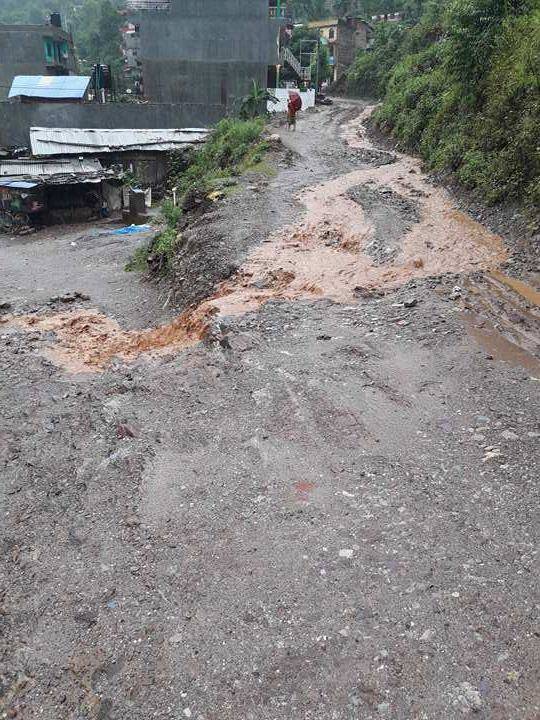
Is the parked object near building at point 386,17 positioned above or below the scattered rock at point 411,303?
above

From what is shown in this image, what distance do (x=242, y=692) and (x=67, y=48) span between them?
165 feet

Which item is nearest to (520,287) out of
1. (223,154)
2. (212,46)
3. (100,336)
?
(100,336)

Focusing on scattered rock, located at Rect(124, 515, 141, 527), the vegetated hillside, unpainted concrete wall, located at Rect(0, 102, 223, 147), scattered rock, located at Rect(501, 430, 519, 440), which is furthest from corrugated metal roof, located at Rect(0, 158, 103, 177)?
scattered rock, located at Rect(501, 430, 519, 440)

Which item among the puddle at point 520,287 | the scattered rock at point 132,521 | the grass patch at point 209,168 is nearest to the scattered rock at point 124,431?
the scattered rock at point 132,521

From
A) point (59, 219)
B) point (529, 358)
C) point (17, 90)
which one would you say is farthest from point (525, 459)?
point (17, 90)

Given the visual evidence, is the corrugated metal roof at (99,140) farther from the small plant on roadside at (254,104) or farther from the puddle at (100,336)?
the puddle at (100,336)

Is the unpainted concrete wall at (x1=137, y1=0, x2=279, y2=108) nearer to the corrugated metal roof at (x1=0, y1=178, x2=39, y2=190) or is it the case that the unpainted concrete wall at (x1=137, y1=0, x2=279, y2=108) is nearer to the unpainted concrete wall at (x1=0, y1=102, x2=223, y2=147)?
the unpainted concrete wall at (x1=0, y1=102, x2=223, y2=147)

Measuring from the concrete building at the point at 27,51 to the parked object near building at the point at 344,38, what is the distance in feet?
77.0

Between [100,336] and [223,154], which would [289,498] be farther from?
[223,154]

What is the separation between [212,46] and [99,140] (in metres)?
11.0

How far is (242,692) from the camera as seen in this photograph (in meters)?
A: 3.41

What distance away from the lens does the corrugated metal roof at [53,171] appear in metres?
21.6

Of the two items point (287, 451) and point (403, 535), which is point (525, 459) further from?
point (287, 451)

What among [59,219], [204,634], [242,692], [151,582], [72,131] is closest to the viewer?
[242,692]
